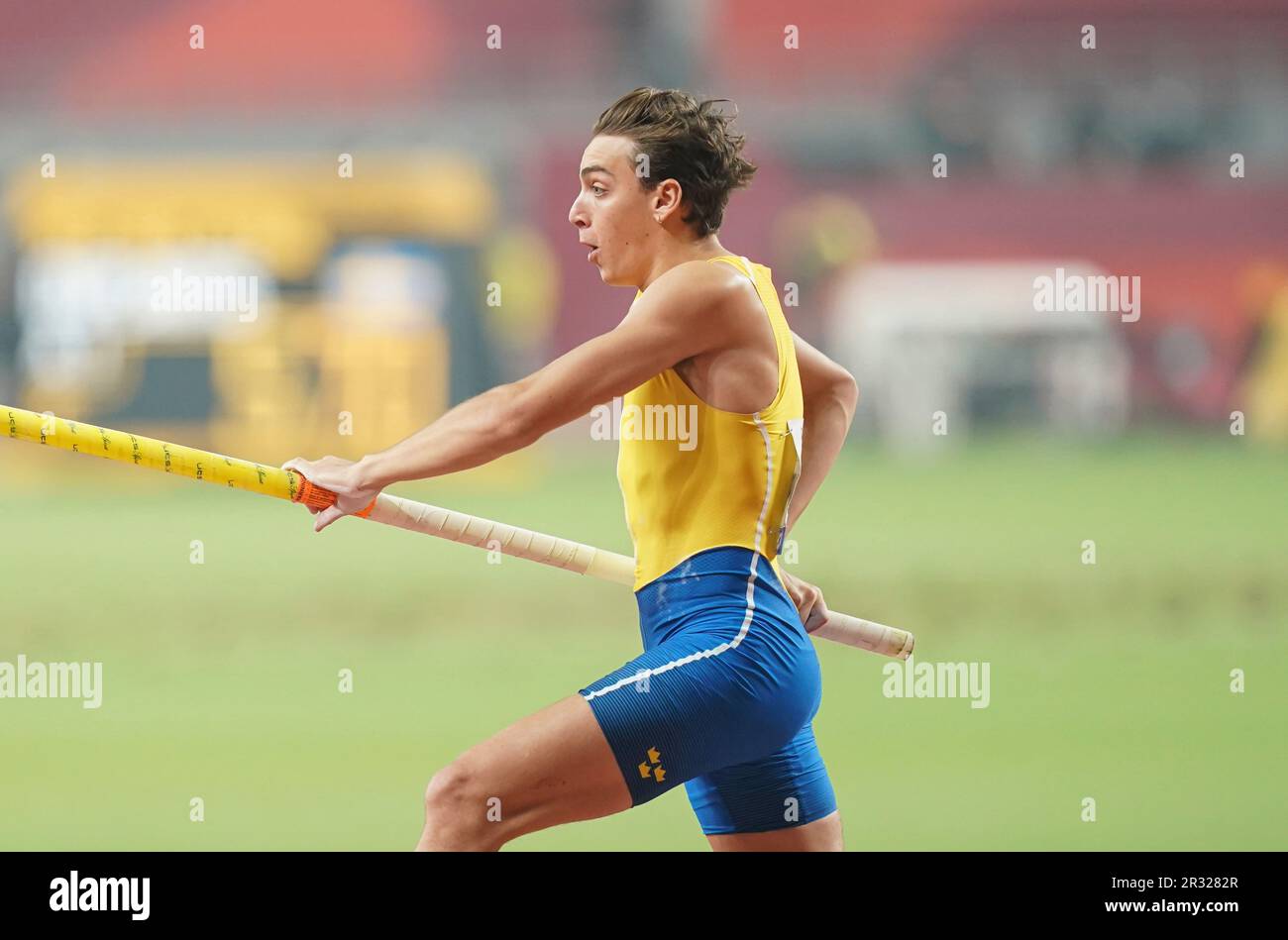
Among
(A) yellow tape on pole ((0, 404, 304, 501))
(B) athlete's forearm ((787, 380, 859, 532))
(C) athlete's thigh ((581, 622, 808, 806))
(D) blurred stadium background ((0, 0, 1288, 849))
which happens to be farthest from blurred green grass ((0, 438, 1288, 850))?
(C) athlete's thigh ((581, 622, 808, 806))

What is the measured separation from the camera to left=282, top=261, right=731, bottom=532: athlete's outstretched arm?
11.2ft

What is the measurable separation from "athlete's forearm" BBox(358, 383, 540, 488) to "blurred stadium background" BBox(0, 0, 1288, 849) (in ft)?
10.4

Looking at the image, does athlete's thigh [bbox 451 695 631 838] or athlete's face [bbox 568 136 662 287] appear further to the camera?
athlete's face [bbox 568 136 662 287]

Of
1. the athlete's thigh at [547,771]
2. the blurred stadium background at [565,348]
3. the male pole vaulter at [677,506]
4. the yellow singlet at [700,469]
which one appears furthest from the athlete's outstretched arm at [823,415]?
the blurred stadium background at [565,348]

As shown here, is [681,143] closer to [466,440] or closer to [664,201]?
[664,201]

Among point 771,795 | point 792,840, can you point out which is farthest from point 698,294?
point 792,840

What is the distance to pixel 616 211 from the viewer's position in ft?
11.9

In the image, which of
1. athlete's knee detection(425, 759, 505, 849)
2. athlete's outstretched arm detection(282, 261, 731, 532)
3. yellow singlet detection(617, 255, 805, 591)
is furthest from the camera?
yellow singlet detection(617, 255, 805, 591)

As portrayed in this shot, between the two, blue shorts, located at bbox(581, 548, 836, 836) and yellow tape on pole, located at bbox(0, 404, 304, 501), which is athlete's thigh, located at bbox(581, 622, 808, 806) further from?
yellow tape on pole, located at bbox(0, 404, 304, 501)

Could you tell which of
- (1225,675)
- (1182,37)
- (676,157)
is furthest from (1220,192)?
(676,157)

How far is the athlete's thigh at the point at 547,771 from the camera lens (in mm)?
3201

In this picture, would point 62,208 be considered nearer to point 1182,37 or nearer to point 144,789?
point 144,789

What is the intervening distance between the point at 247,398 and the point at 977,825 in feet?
50.7

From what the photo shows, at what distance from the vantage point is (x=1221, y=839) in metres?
6.27
